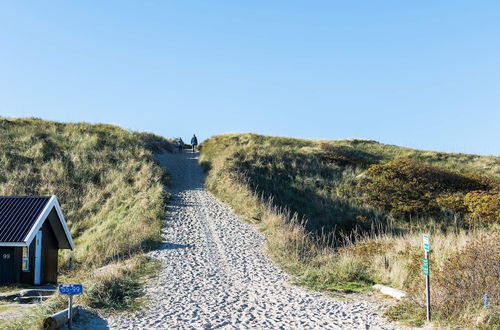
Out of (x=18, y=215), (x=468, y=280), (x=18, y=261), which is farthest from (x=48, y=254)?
(x=468, y=280)

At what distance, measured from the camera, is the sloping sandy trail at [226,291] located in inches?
426

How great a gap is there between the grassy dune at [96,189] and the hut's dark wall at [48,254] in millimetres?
456

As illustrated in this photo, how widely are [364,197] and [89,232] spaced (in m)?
17.3

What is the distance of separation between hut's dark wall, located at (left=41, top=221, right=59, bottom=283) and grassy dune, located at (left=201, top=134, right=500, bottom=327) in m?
8.88

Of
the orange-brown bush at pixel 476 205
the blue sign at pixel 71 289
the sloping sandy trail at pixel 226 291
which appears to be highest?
the orange-brown bush at pixel 476 205

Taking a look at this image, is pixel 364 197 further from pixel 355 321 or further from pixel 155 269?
pixel 355 321

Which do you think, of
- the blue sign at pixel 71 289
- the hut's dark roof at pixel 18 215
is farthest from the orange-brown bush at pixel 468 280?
the hut's dark roof at pixel 18 215

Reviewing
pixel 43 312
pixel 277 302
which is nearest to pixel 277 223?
pixel 277 302

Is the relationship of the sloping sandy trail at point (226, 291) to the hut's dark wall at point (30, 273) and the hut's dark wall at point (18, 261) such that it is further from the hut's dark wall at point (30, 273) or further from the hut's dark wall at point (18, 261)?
the hut's dark wall at point (18, 261)

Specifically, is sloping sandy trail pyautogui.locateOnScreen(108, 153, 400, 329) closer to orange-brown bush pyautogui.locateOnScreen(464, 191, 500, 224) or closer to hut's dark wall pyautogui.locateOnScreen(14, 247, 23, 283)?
hut's dark wall pyautogui.locateOnScreen(14, 247, 23, 283)

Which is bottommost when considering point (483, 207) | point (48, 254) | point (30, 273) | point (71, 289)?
point (30, 273)

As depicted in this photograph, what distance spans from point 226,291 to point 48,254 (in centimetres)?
998

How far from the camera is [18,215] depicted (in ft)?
63.5

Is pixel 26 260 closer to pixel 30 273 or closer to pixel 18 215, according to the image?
pixel 30 273
